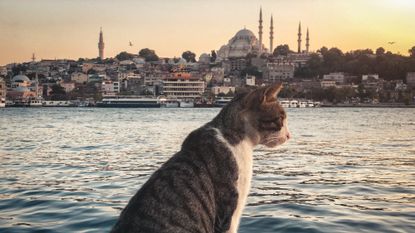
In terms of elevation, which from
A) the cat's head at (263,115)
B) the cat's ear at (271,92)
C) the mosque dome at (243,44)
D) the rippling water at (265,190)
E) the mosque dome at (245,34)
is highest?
the mosque dome at (245,34)

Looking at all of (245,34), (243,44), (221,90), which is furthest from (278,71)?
(245,34)

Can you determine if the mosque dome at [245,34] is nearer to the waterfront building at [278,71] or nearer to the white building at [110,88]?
the waterfront building at [278,71]

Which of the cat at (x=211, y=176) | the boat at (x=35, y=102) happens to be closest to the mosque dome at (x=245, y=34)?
the boat at (x=35, y=102)

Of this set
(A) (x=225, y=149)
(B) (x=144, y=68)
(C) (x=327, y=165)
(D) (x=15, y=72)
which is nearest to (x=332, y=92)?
(B) (x=144, y=68)

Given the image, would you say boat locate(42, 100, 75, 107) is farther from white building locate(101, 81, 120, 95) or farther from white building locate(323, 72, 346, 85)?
white building locate(323, 72, 346, 85)

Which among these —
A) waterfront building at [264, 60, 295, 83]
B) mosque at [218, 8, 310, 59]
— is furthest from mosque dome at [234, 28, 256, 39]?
waterfront building at [264, 60, 295, 83]

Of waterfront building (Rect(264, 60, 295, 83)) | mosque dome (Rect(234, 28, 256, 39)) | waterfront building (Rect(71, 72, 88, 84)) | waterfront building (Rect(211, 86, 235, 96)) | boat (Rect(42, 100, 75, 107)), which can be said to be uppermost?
mosque dome (Rect(234, 28, 256, 39))
